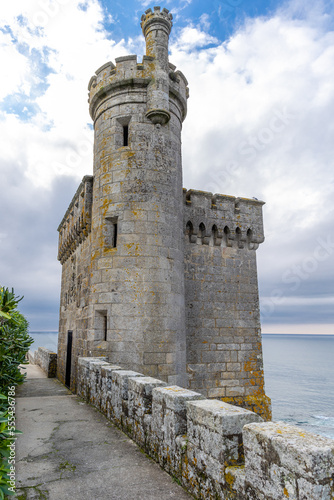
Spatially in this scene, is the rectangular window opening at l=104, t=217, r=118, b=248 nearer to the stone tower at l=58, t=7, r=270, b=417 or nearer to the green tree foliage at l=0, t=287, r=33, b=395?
the stone tower at l=58, t=7, r=270, b=417

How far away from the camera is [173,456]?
3227mm

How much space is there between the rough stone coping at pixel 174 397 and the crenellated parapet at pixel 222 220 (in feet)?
23.5

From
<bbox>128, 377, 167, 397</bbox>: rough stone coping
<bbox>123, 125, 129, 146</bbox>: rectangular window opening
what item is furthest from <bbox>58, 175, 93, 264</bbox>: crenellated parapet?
<bbox>128, 377, 167, 397</bbox>: rough stone coping

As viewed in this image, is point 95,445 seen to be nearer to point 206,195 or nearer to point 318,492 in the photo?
point 318,492

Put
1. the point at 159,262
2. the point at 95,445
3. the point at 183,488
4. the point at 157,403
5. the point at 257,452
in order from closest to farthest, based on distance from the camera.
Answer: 1. the point at 257,452
2. the point at 183,488
3. the point at 157,403
4. the point at 95,445
5. the point at 159,262

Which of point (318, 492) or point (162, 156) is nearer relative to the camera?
point (318, 492)

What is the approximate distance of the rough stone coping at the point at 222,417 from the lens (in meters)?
2.57

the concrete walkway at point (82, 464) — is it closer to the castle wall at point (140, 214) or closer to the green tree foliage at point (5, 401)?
the green tree foliage at point (5, 401)

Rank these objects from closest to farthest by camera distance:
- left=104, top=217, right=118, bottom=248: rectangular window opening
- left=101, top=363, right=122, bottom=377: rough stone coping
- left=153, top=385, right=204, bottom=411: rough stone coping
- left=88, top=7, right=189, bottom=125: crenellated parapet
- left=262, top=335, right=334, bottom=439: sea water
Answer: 1. left=153, top=385, right=204, bottom=411: rough stone coping
2. left=101, top=363, right=122, bottom=377: rough stone coping
3. left=104, top=217, right=118, bottom=248: rectangular window opening
4. left=88, top=7, right=189, bottom=125: crenellated parapet
5. left=262, top=335, right=334, bottom=439: sea water

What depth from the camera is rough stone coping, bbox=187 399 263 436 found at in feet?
8.45

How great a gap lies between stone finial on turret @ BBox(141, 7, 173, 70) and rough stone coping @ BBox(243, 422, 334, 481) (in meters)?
9.21

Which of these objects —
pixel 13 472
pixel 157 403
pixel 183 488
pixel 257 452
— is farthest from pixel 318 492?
pixel 13 472

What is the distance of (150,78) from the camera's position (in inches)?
355

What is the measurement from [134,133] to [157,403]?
22.9 feet
